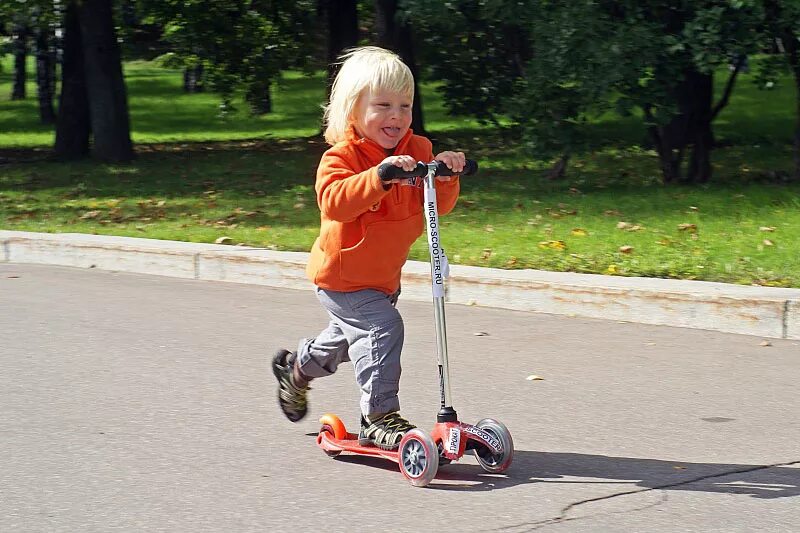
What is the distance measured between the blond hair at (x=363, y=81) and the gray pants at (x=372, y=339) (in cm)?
63

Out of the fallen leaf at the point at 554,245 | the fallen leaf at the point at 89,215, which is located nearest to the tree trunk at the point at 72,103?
the fallen leaf at the point at 89,215

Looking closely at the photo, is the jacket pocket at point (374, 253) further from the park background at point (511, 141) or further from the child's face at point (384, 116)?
the park background at point (511, 141)

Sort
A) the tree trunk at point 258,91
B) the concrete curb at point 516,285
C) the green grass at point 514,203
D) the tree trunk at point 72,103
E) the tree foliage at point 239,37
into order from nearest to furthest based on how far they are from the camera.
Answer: the concrete curb at point 516,285
the green grass at point 514,203
the tree trunk at point 72,103
the tree foliage at point 239,37
the tree trunk at point 258,91

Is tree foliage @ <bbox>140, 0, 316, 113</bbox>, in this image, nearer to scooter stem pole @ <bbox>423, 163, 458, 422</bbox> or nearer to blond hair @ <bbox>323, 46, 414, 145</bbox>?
blond hair @ <bbox>323, 46, 414, 145</bbox>

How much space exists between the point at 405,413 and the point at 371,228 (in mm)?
1344

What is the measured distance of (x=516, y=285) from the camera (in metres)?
8.53

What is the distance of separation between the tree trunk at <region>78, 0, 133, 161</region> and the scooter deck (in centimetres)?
1609

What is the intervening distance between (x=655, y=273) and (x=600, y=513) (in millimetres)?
4553

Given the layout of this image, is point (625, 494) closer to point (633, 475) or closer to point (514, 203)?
point (633, 475)

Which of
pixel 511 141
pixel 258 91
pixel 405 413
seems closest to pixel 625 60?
pixel 405 413

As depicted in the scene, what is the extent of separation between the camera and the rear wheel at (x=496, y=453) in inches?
189

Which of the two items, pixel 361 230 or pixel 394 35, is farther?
pixel 394 35

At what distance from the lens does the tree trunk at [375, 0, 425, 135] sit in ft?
63.2

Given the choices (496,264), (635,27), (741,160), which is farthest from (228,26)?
(496,264)
